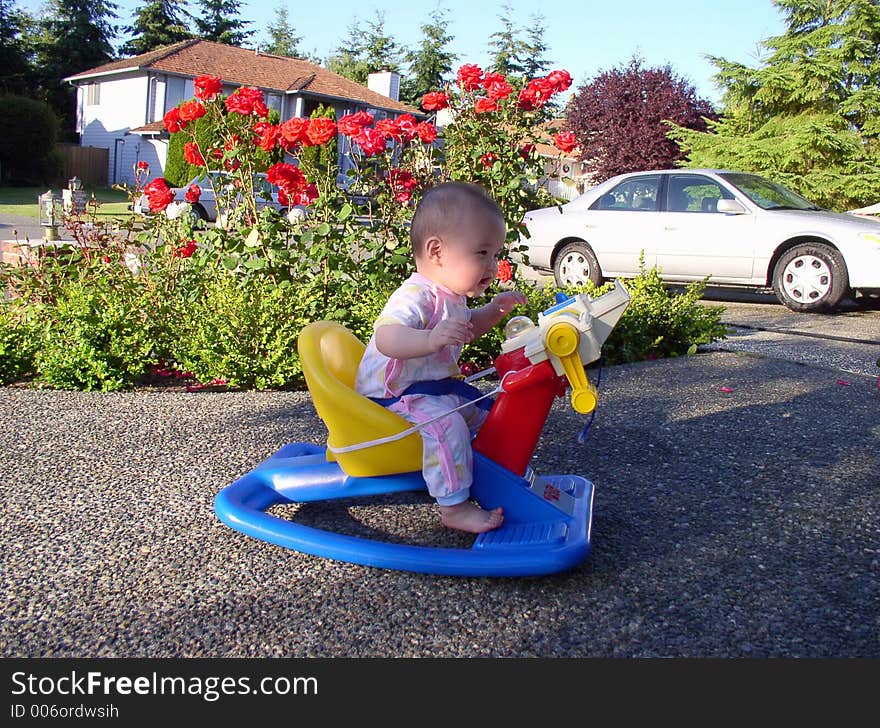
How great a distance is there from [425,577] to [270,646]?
22.2 inches

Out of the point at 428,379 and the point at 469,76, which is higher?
the point at 469,76

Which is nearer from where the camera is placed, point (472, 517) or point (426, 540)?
point (472, 517)

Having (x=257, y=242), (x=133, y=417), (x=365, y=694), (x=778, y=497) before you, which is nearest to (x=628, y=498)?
(x=778, y=497)

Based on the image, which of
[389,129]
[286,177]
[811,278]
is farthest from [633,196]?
[286,177]

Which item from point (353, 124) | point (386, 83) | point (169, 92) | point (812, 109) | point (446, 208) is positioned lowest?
point (446, 208)

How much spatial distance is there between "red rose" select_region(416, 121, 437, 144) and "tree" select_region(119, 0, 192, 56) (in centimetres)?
5156

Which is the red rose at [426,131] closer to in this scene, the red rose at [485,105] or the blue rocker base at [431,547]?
the red rose at [485,105]

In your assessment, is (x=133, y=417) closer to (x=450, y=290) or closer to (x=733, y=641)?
(x=450, y=290)

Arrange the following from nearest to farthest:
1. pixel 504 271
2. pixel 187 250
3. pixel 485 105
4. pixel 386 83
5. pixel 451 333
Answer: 1. pixel 451 333
2. pixel 187 250
3. pixel 504 271
4. pixel 485 105
5. pixel 386 83

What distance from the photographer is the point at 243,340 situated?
473 cm

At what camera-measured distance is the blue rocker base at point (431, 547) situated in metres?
2.51

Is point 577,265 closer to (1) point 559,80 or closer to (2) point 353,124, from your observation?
(1) point 559,80

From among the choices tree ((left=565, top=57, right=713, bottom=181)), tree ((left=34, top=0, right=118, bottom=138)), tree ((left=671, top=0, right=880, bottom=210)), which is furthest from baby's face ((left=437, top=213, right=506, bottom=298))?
tree ((left=34, top=0, right=118, bottom=138))

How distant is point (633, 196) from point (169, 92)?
3202cm
